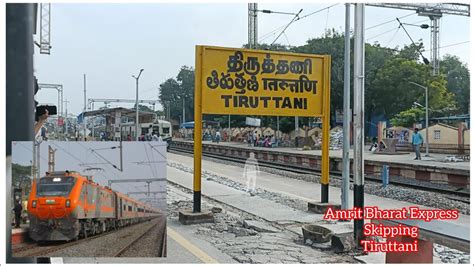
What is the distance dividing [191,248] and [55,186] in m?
2.48

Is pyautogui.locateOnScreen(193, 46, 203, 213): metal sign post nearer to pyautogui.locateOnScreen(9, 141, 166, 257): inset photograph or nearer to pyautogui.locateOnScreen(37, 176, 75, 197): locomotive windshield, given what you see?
pyautogui.locateOnScreen(9, 141, 166, 257): inset photograph

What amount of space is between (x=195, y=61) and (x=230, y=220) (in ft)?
8.24

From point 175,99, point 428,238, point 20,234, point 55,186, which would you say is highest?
point 175,99

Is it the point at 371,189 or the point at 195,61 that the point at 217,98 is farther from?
the point at 371,189

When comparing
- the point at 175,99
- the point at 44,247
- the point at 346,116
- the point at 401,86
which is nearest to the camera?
the point at 44,247

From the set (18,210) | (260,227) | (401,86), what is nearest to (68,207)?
(18,210)

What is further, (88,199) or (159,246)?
(159,246)

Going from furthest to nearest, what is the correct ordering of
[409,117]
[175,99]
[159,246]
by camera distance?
[409,117] → [175,99] → [159,246]

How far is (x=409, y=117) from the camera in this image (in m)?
41.1

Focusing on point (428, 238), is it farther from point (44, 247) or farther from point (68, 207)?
point (44, 247)

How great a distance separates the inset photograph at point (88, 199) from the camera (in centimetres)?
379

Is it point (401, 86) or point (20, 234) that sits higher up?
point (401, 86)

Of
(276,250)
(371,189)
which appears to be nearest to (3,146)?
(276,250)

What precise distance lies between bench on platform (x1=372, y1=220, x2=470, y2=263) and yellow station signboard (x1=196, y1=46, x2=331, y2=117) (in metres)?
2.76
